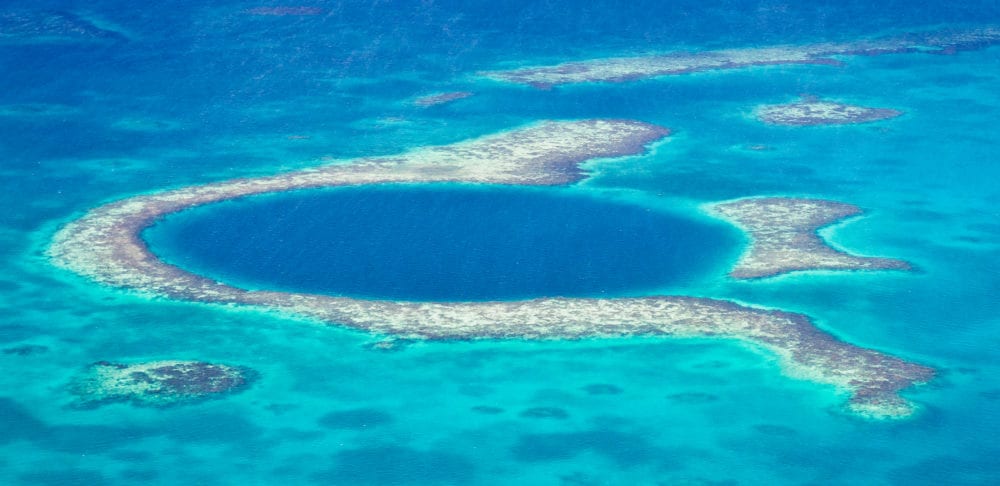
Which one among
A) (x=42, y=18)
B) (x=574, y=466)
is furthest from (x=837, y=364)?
(x=42, y=18)

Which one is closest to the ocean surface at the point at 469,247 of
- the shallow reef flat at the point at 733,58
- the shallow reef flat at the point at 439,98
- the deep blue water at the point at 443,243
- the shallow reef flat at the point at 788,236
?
the deep blue water at the point at 443,243

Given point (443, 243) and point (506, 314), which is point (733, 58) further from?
point (506, 314)

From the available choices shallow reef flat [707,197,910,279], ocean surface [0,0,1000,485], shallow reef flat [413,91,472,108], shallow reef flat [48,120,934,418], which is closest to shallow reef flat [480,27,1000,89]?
ocean surface [0,0,1000,485]

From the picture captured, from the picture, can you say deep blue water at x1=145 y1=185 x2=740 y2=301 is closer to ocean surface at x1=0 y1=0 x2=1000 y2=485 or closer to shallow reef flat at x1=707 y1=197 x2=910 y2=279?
ocean surface at x1=0 y1=0 x2=1000 y2=485

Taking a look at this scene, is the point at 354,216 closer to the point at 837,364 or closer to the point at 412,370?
the point at 412,370

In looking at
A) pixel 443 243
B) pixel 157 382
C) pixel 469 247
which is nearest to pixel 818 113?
pixel 469 247

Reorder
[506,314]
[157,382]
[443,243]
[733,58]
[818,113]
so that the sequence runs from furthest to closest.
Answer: [733,58] < [818,113] < [443,243] < [506,314] < [157,382]

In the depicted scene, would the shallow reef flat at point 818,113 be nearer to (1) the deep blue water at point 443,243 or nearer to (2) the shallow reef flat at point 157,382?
(1) the deep blue water at point 443,243
